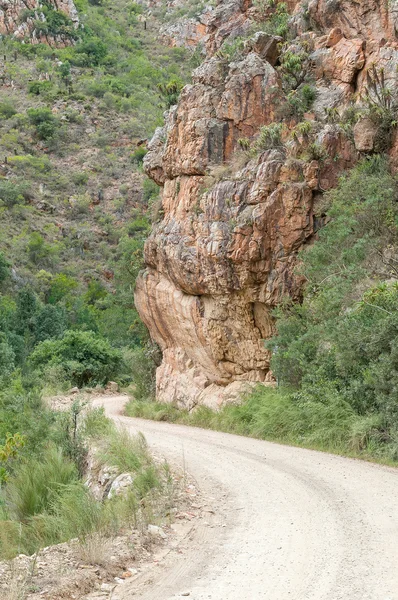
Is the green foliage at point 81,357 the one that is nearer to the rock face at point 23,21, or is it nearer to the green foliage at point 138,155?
the green foliage at point 138,155

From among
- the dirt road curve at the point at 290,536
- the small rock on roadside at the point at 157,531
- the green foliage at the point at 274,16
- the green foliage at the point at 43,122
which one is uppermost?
the green foliage at the point at 43,122

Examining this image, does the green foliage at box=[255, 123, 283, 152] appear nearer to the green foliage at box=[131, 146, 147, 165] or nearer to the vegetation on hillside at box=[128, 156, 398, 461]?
the vegetation on hillside at box=[128, 156, 398, 461]

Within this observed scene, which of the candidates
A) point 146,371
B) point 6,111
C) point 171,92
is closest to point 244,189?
point 171,92

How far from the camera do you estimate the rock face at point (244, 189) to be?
20.7 metres

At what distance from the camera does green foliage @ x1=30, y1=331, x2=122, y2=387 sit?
38.2 meters

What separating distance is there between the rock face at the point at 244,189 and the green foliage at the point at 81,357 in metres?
12.9

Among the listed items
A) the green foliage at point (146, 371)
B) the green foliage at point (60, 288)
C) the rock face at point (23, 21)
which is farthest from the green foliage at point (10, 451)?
the rock face at point (23, 21)

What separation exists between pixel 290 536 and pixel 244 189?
1573cm

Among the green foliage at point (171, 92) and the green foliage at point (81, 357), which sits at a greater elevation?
the green foliage at point (171, 92)

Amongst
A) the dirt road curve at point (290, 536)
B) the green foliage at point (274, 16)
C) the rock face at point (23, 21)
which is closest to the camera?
the dirt road curve at point (290, 536)

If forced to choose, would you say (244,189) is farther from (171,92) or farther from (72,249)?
(72,249)

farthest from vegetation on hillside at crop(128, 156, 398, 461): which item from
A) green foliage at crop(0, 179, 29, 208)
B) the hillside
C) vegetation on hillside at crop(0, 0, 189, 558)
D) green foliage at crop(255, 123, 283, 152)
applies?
green foliage at crop(0, 179, 29, 208)

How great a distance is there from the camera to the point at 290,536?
282 inches

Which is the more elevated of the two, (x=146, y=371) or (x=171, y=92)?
(x=171, y=92)
